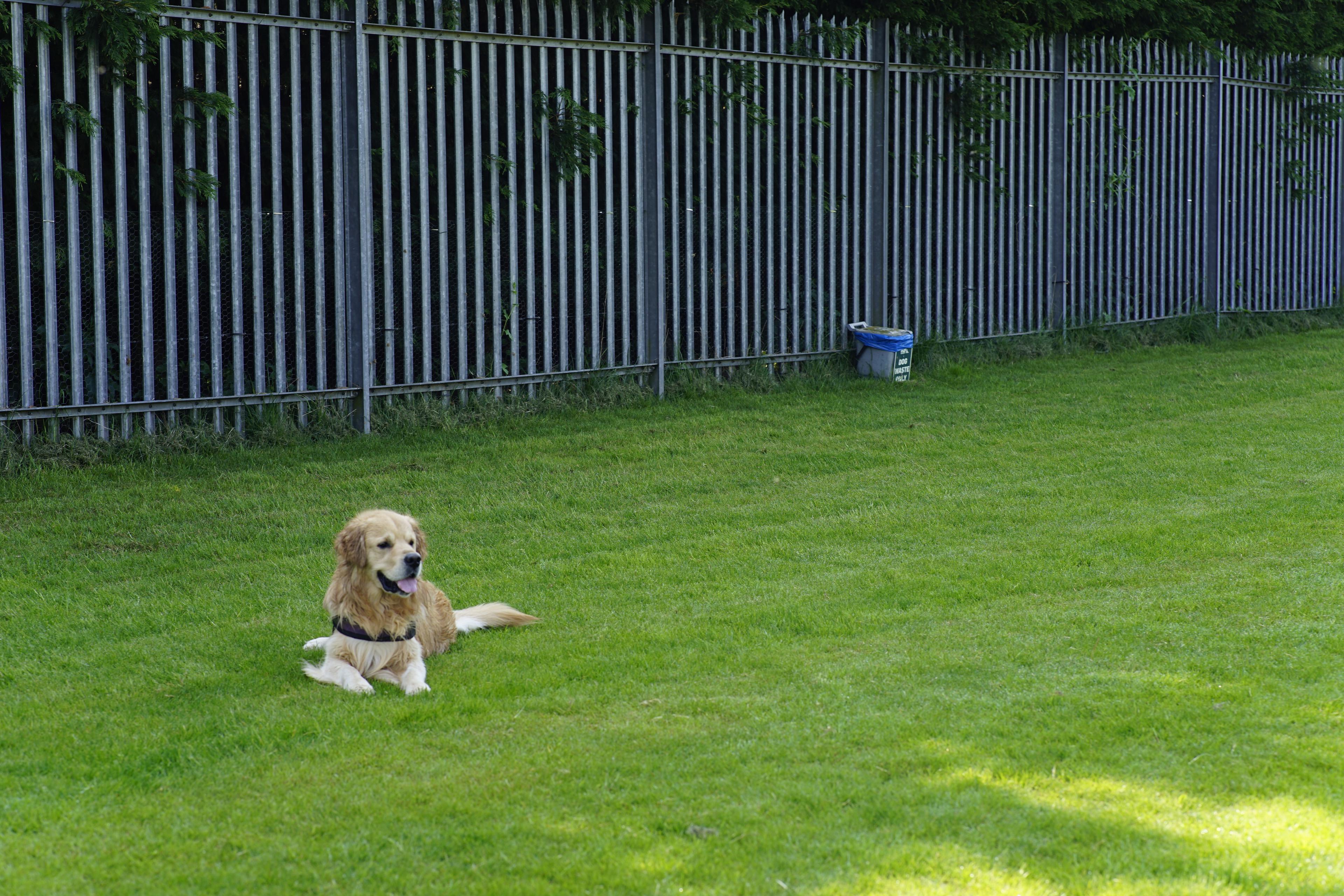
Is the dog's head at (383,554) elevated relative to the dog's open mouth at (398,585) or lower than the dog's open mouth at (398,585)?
elevated

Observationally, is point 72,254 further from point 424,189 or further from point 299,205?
point 424,189

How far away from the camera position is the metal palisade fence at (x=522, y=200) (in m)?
9.91

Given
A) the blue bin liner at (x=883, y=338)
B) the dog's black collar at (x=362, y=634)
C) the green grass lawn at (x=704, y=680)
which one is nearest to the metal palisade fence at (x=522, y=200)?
the blue bin liner at (x=883, y=338)

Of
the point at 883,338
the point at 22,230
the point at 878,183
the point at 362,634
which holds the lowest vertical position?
the point at 362,634

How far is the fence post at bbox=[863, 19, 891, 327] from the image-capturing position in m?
14.6

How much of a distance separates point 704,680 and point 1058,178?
1235 cm

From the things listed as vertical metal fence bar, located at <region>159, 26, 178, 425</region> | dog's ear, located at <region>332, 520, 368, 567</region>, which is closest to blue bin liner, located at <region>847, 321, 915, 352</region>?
vertical metal fence bar, located at <region>159, 26, 178, 425</region>

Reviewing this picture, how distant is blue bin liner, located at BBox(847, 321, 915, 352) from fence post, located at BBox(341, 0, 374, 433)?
16.7 ft

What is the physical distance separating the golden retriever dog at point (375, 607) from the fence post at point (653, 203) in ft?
24.0

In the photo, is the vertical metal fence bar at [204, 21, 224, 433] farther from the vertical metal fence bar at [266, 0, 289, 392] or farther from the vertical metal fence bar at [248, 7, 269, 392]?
the vertical metal fence bar at [266, 0, 289, 392]

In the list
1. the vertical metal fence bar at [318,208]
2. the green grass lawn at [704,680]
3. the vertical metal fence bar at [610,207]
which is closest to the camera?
the green grass lawn at [704,680]

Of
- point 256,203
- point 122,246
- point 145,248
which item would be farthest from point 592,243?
point 122,246

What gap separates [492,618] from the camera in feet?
21.0

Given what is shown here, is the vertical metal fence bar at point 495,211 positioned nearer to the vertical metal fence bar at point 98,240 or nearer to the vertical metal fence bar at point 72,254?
the vertical metal fence bar at point 98,240
